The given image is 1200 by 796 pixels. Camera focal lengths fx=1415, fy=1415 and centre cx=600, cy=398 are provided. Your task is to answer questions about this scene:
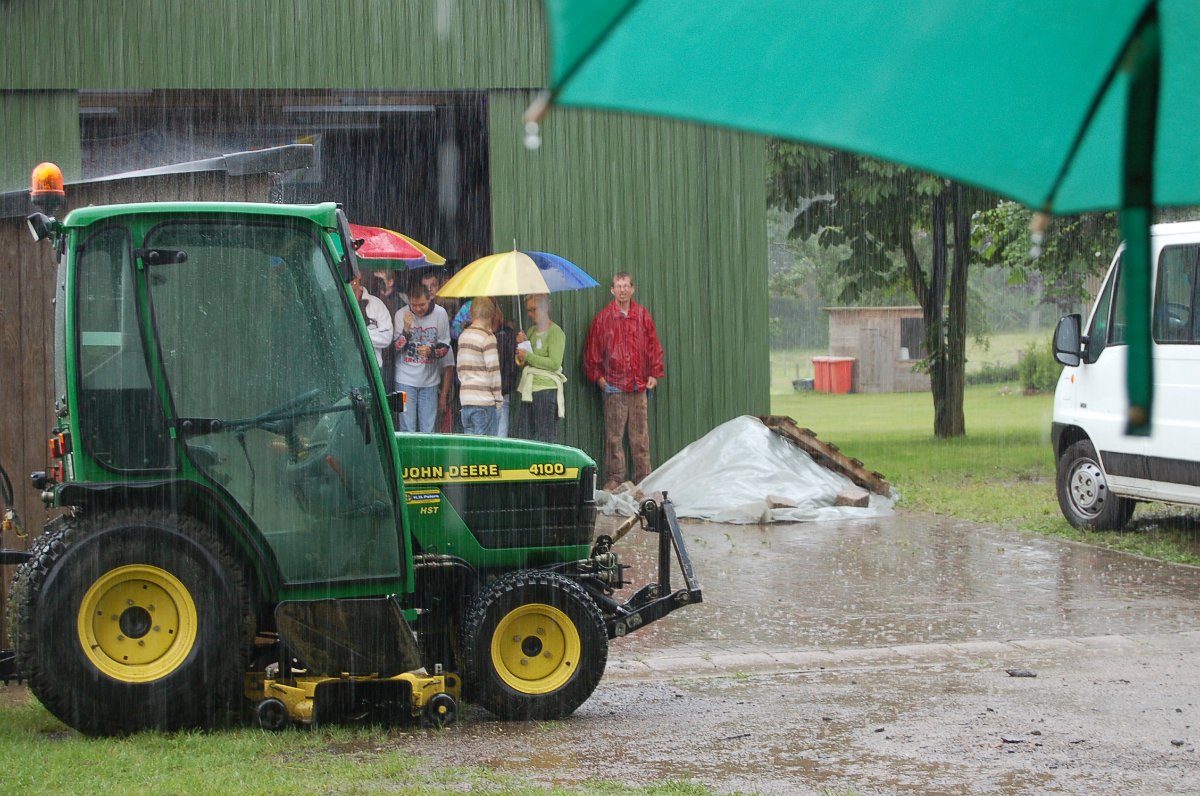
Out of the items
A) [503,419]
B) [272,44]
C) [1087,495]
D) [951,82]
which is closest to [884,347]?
[503,419]

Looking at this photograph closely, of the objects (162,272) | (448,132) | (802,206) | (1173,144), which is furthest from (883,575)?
(802,206)

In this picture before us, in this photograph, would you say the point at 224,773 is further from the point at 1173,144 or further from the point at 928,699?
the point at 1173,144

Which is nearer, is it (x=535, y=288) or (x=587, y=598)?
(x=587, y=598)

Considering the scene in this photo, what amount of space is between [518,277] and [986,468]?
26.7 ft

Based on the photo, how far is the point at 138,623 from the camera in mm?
5867

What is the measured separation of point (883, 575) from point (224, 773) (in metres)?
6.17

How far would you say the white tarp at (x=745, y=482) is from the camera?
44.2 ft

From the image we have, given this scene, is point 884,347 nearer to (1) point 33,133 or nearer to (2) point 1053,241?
(2) point 1053,241

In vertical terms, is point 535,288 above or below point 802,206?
below

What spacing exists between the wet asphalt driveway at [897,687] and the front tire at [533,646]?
0.13 meters

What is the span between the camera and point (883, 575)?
34.0ft

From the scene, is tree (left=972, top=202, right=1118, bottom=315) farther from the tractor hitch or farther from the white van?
the tractor hitch

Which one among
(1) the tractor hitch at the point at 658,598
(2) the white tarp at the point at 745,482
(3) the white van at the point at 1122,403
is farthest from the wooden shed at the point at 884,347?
(1) the tractor hitch at the point at 658,598

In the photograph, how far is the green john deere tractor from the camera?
5.80 metres
